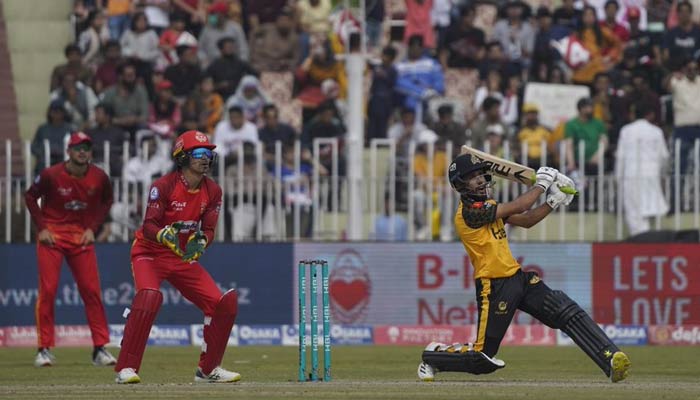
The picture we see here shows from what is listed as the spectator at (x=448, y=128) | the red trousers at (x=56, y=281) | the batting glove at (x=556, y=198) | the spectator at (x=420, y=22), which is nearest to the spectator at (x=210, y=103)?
the spectator at (x=448, y=128)

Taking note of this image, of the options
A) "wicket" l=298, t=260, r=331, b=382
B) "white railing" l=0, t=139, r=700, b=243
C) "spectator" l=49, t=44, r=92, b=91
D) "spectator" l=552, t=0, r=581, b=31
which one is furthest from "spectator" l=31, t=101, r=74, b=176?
"wicket" l=298, t=260, r=331, b=382

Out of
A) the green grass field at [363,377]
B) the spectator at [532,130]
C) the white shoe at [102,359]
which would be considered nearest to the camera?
the green grass field at [363,377]

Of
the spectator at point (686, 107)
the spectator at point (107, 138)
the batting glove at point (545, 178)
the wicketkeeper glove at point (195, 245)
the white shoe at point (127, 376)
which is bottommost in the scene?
the white shoe at point (127, 376)

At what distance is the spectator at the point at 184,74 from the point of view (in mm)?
24031

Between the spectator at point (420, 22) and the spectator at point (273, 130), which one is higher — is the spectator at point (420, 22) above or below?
above

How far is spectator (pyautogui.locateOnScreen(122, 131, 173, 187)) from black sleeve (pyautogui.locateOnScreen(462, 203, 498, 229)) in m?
8.92

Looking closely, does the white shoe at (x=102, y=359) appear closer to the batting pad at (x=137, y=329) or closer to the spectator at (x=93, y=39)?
the batting pad at (x=137, y=329)

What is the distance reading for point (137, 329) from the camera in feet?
41.2

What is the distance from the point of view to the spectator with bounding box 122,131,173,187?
20.8m

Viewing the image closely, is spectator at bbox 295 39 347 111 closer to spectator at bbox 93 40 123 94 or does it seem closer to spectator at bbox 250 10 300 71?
spectator at bbox 250 10 300 71

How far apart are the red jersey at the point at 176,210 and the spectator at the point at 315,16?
12.6 m

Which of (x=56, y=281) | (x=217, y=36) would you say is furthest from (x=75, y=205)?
(x=217, y=36)

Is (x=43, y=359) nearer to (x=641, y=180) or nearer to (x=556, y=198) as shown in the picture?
(x=556, y=198)

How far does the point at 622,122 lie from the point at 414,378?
10.2m
